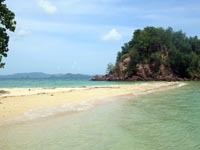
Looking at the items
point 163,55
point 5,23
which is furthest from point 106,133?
point 163,55

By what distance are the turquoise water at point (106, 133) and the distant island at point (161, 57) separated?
290 feet

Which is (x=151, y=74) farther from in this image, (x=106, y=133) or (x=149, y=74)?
(x=106, y=133)

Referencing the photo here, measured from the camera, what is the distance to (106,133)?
16188 mm

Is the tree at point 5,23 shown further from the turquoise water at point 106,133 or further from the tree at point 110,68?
the tree at point 110,68

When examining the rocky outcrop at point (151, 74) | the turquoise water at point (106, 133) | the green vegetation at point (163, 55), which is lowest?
the turquoise water at point (106, 133)

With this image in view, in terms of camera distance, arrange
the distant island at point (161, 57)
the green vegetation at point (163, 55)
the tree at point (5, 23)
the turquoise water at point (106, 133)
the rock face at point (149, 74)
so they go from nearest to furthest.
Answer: the turquoise water at point (106, 133) → the tree at point (5, 23) → the rock face at point (149, 74) → the distant island at point (161, 57) → the green vegetation at point (163, 55)

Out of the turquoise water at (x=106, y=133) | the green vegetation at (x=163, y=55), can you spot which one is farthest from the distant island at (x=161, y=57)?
the turquoise water at (x=106, y=133)

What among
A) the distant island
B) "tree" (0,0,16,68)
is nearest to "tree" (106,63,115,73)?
the distant island

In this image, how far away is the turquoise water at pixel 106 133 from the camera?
13484 mm

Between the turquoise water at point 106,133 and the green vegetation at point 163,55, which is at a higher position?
the green vegetation at point 163,55

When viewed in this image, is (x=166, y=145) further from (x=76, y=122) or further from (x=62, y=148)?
(x=76, y=122)

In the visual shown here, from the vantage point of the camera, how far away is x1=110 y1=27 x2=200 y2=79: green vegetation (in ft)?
367

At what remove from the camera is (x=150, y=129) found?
56.0ft

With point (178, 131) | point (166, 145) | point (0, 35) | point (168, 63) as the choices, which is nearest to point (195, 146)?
point (166, 145)
